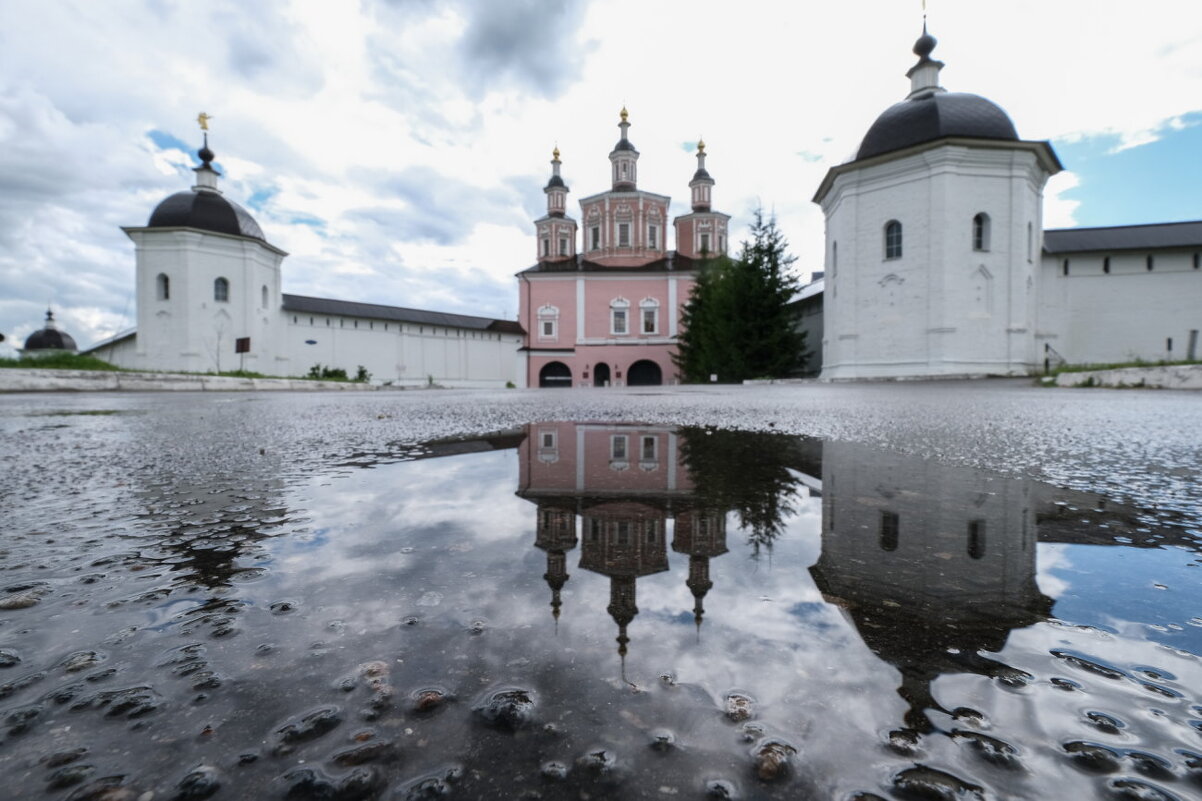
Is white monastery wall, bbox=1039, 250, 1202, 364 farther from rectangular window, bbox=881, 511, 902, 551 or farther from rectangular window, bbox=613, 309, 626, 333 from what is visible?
rectangular window, bbox=881, 511, 902, 551

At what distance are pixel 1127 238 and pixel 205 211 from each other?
42668mm

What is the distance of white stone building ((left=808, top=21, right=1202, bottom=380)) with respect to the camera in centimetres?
1908

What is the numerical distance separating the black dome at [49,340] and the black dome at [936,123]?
183 feet

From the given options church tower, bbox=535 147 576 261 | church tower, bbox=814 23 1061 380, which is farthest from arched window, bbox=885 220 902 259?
church tower, bbox=535 147 576 261

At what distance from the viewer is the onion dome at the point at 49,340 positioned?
43381mm

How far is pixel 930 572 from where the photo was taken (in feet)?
2.98

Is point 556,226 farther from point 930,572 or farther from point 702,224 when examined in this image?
point 930,572

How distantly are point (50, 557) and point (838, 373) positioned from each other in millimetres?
22016

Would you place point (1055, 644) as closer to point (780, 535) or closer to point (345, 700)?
point (780, 535)

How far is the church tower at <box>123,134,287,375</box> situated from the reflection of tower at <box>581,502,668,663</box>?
33.2 meters

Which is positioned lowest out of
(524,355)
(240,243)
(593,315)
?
(524,355)

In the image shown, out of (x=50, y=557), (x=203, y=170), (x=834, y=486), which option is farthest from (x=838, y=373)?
(x=203, y=170)

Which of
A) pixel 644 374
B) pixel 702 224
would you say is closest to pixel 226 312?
pixel 644 374

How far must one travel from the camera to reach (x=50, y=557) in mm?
1007
